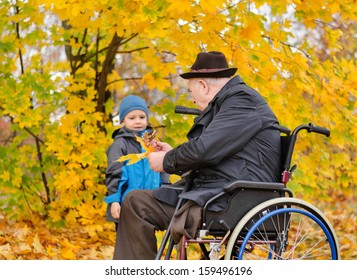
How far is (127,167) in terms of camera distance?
4.02 m

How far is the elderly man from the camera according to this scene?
109 inches

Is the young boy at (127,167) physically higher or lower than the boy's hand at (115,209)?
higher

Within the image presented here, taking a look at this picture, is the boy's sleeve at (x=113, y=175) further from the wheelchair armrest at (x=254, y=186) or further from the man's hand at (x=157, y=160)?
the wheelchair armrest at (x=254, y=186)

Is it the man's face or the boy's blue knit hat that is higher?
the man's face

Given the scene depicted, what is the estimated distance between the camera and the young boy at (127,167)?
12.9 feet

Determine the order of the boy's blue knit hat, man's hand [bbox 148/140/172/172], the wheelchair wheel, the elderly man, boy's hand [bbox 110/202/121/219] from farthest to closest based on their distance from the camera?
the boy's blue knit hat, boy's hand [bbox 110/202/121/219], man's hand [bbox 148/140/172/172], the elderly man, the wheelchair wheel

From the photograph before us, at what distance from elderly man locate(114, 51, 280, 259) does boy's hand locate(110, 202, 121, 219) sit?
0.68 metres

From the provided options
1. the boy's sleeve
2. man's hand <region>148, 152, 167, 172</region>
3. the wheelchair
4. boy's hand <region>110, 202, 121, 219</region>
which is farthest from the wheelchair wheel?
the boy's sleeve

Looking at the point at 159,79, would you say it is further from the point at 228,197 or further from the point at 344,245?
the point at 344,245

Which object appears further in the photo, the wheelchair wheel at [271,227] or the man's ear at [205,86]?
the man's ear at [205,86]

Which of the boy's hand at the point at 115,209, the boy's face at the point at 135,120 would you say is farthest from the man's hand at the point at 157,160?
the boy's face at the point at 135,120

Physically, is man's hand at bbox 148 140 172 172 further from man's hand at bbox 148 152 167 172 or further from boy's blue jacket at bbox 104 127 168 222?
boy's blue jacket at bbox 104 127 168 222

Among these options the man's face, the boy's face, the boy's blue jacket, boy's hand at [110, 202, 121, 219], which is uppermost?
the man's face

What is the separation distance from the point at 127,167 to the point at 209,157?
135 cm
